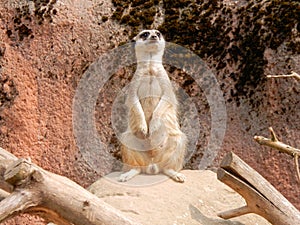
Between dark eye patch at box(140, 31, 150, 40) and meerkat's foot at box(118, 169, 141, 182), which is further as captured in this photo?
dark eye patch at box(140, 31, 150, 40)

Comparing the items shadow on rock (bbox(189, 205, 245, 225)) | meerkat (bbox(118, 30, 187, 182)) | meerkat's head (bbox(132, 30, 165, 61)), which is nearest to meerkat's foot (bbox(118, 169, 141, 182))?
meerkat (bbox(118, 30, 187, 182))

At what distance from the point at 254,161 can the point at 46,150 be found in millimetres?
2053

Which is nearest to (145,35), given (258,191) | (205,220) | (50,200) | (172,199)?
(172,199)

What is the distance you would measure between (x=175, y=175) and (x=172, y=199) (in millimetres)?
335

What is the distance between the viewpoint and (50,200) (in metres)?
4.41

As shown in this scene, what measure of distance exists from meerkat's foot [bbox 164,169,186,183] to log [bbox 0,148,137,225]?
134cm

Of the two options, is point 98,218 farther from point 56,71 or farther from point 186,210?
point 56,71

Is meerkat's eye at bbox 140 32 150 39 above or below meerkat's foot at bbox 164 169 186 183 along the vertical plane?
above

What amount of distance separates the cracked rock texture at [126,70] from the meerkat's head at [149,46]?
1.89m

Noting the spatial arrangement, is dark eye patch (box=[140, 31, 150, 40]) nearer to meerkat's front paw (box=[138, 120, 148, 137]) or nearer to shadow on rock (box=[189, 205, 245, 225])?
meerkat's front paw (box=[138, 120, 148, 137])

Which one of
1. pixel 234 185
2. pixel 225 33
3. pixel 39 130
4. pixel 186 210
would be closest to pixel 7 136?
pixel 39 130

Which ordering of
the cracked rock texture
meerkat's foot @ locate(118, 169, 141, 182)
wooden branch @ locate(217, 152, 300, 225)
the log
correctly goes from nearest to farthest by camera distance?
the log → wooden branch @ locate(217, 152, 300, 225) → meerkat's foot @ locate(118, 169, 141, 182) → the cracked rock texture

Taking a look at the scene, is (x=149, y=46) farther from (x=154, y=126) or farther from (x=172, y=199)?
(x=172, y=199)

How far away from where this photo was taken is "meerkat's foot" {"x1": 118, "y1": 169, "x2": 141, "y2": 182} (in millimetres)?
5820
